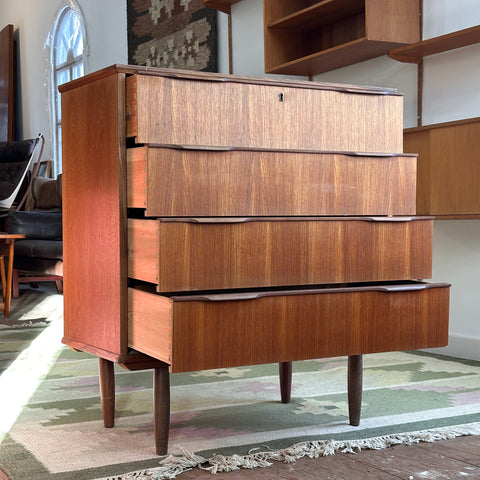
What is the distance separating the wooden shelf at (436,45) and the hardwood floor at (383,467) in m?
1.58

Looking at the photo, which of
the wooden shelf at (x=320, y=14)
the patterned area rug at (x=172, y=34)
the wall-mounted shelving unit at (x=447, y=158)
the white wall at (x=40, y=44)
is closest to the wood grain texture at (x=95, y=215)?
the wall-mounted shelving unit at (x=447, y=158)

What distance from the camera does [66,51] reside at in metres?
7.11

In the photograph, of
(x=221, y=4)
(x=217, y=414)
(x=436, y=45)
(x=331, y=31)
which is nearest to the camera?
(x=217, y=414)

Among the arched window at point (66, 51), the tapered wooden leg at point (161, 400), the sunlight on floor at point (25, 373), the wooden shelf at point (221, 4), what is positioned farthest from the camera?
the arched window at point (66, 51)

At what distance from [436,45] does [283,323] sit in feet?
5.53

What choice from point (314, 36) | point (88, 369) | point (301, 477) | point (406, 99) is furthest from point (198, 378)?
point (314, 36)

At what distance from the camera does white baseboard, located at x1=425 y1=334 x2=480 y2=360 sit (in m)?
3.07

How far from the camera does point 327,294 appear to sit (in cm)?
175

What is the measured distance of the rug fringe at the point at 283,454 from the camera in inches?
64.8

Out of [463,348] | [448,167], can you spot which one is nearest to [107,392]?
[448,167]

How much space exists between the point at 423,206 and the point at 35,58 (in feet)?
19.1

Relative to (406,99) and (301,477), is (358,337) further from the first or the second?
(406,99)

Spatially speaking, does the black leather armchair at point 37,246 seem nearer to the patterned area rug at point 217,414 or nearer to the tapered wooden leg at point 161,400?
the patterned area rug at point 217,414

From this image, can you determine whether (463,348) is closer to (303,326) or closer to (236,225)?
(303,326)
